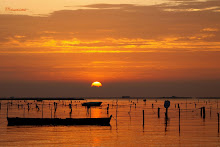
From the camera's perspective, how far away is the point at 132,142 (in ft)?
173

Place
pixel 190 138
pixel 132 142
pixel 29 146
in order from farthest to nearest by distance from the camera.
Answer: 1. pixel 190 138
2. pixel 132 142
3. pixel 29 146

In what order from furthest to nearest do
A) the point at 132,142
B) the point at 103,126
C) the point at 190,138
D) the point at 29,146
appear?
the point at 103,126 < the point at 190,138 < the point at 132,142 < the point at 29,146

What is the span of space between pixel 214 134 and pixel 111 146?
19299 millimetres

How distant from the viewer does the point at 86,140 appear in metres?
55.2

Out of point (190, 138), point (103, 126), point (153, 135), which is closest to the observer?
point (190, 138)

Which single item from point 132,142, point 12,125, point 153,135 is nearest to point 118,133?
point 153,135

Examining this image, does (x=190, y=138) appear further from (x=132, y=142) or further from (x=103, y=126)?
(x=103, y=126)

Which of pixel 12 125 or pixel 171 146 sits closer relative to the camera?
pixel 171 146

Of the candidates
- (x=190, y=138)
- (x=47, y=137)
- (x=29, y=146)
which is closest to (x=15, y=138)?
(x=47, y=137)

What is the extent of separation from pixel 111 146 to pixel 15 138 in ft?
50.5

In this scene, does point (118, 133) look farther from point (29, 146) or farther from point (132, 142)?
point (29, 146)

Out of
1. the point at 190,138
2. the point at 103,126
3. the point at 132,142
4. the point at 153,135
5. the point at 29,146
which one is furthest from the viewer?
the point at 103,126

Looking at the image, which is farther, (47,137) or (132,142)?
(47,137)

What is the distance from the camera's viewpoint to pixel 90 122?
261 ft
